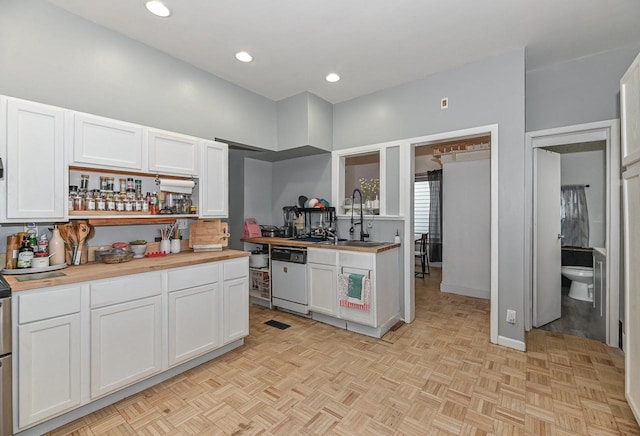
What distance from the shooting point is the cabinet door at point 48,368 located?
62.9 inches

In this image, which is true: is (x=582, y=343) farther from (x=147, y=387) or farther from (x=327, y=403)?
(x=147, y=387)

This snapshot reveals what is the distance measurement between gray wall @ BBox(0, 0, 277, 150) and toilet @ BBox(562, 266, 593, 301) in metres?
4.97

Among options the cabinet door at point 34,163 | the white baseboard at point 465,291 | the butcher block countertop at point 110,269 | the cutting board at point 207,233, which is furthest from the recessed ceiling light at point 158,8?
the white baseboard at point 465,291

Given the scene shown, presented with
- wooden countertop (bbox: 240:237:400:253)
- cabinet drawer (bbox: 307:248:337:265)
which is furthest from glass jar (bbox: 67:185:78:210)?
cabinet drawer (bbox: 307:248:337:265)

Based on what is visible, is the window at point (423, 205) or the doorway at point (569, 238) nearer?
the doorway at point (569, 238)

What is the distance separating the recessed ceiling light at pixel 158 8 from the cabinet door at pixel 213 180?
40.8 inches

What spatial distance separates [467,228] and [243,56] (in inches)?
155

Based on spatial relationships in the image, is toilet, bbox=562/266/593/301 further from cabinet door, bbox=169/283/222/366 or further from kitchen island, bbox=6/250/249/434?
cabinet door, bbox=169/283/222/366

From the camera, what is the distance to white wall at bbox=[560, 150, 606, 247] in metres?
4.29

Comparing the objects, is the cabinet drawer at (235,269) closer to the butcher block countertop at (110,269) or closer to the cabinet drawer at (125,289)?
the butcher block countertop at (110,269)

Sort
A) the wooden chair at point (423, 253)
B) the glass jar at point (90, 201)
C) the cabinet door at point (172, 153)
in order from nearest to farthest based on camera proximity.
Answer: the glass jar at point (90, 201), the cabinet door at point (172, 153), the wooden chair at point (423, 253)

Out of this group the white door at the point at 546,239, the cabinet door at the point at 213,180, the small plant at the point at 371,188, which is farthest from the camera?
the small plant at the point at 371,188

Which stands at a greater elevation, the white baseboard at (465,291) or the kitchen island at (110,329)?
the kitchen island at (110,329)

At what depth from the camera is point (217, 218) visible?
2.99 meters
